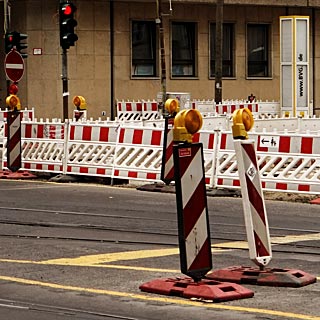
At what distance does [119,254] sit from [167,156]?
26.3 feet

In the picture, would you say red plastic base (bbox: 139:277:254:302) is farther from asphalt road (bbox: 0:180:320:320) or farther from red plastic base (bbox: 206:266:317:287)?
red plastic base (bbox: 206:266:317:287)

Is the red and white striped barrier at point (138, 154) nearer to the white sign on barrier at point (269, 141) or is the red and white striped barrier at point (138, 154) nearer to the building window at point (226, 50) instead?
the white sign on barrier at point (269, 141)

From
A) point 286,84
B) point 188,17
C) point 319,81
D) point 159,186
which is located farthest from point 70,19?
point 319,81

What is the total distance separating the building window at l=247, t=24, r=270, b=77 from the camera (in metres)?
50.6

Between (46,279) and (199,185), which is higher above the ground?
(199,185)

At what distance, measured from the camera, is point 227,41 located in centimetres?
4981

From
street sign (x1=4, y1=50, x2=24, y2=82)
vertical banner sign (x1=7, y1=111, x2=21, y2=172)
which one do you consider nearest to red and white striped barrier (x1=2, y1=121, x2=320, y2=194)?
vertical banner sign (x1=7, y1=111, x2=21, y2=172)

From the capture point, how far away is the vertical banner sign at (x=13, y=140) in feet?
80.2

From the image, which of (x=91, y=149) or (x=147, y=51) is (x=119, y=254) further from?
(x=147, y=51)

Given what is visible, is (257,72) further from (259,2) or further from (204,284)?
(204,284)

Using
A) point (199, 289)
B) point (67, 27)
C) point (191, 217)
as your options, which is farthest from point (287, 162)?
point (199, 289)

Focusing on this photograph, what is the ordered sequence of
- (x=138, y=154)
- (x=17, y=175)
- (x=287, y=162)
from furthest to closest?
(x=17, y=175), (x=138, y=154), (x=287, y=162)

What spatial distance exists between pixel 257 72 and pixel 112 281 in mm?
40297

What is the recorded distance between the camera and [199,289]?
1015cm
